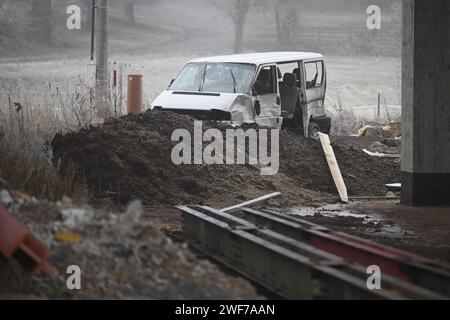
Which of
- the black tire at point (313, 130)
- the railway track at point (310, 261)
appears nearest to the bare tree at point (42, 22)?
the black tire at point (313, 130)

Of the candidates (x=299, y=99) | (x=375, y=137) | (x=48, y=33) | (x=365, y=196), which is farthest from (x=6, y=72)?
(x=365, y=196)

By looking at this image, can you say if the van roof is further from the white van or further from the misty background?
the misty background

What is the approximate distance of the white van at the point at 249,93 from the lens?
66.4 ft

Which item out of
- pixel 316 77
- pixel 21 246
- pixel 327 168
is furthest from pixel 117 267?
pixel 316 77

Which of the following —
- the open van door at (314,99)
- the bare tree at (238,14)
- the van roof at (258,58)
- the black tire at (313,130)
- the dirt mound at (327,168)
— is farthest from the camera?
the bare tree at (238,14)

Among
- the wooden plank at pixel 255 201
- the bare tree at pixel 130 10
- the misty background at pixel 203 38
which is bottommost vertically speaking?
the wooden plank at pixel 255 201

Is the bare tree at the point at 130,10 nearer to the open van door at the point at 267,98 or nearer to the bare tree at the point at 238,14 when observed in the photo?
the bare tree at the point at 238,14

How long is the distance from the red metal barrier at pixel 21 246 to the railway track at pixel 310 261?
241cm

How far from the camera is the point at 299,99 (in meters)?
22.5

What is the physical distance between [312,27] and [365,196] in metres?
61.2

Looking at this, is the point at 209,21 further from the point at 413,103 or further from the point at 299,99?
the point at 413,103

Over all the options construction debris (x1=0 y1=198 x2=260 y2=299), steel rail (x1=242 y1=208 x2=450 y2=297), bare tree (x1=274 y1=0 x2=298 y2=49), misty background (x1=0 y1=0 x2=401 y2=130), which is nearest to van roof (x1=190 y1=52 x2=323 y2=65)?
steel rail (x1=242 y1=208 x2=450 y2=297)

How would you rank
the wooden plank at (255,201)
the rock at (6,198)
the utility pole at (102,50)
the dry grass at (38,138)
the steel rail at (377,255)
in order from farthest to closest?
the utility pole at (102,50)
the wooden plank at (255,201)
the dry grass at (38,138)
the steel rail at (377,255)
the rock at (6,198)
